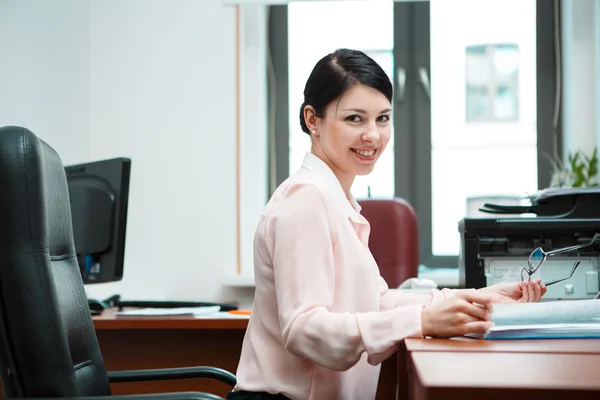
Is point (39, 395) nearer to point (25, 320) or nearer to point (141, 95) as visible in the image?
point (25, 320)

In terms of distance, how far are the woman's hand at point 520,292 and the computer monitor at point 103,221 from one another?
53.1 inches

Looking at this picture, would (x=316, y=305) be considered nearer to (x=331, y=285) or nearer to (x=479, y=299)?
(x=331, y=285)

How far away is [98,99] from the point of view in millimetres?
3615

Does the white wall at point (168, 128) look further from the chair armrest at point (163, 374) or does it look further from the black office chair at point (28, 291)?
the black office chair at point (28, 291)

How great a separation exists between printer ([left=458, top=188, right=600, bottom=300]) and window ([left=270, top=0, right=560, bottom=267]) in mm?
1820

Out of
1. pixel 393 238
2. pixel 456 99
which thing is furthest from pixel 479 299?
pixel 456 99

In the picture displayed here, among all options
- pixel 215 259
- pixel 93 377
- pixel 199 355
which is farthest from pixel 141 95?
pixel 93 377

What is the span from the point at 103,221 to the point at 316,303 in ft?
4.45

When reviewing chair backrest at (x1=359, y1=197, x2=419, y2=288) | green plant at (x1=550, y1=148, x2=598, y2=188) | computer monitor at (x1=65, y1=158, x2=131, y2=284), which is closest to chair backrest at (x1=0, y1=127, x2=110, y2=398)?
computer monitor at (x1=65, y1=158, x2=131, y2=284)

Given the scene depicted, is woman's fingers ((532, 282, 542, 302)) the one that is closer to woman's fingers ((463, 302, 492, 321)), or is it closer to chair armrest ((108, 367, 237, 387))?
woman's fingers ((463, 302, 492, 321))

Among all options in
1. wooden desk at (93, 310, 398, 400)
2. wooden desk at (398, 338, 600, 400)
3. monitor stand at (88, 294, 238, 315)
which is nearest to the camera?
wooden desk at (398, 338, 600, 400)

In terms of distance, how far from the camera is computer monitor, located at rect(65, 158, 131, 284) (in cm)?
238

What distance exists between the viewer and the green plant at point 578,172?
10.9 ft

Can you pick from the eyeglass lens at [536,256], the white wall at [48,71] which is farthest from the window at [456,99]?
the eyeglass lens at [536,256]
